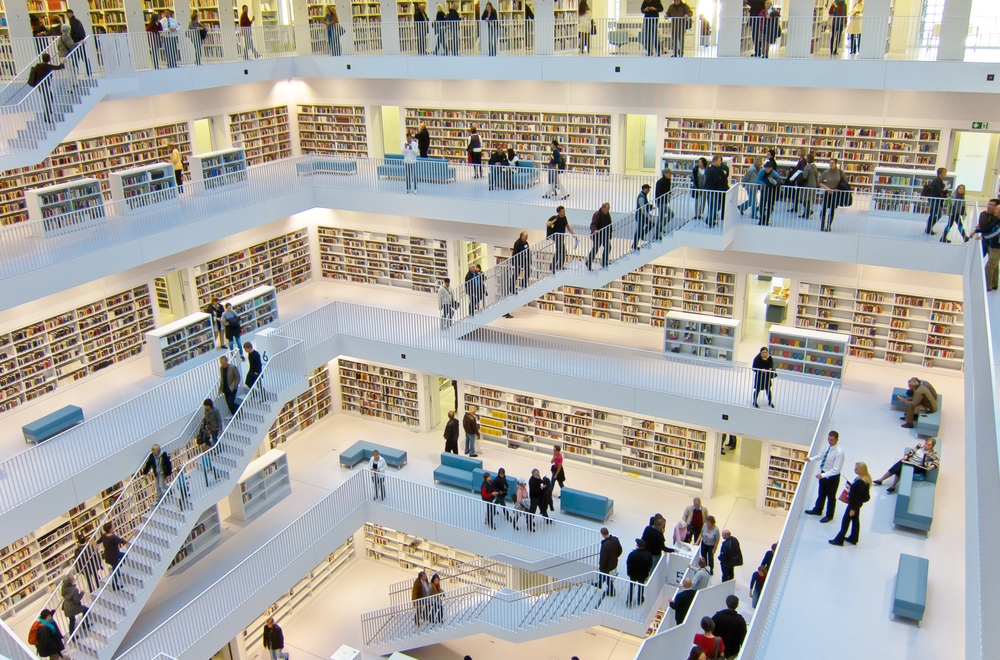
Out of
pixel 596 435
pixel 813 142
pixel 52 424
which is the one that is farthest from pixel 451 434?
pixel 813 142

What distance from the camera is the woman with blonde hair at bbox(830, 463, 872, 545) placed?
10.5 metres

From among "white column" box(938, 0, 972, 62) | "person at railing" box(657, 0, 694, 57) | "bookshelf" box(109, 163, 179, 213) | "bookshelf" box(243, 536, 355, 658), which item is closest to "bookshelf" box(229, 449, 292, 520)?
"bookshelf" box(243, 536, 355, 658)

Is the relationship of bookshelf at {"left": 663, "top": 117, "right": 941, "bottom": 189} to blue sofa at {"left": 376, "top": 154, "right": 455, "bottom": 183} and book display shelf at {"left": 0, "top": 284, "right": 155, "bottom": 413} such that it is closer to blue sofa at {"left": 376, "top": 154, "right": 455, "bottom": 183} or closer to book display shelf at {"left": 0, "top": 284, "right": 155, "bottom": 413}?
blue sofa at {"left": 376, "top": 154, "right": 455, "bottom": 183}

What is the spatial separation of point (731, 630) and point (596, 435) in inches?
374

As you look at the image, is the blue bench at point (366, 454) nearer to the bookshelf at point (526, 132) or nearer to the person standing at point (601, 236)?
the person standing at point (601, 236)

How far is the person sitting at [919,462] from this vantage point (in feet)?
38.7

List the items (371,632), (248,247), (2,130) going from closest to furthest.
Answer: (2,130) → (371,632) → (248,247)

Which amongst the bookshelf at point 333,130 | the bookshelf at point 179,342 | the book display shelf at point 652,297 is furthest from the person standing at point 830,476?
the bookshelf at point 333,130

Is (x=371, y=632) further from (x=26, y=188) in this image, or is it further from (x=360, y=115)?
(x=360, y=115)

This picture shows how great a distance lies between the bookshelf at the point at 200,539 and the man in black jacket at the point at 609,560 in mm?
7670

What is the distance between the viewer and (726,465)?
720 inches

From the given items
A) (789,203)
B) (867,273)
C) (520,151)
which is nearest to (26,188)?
(520,151)

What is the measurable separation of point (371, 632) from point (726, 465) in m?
8.43

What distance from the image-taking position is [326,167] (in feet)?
66.3
